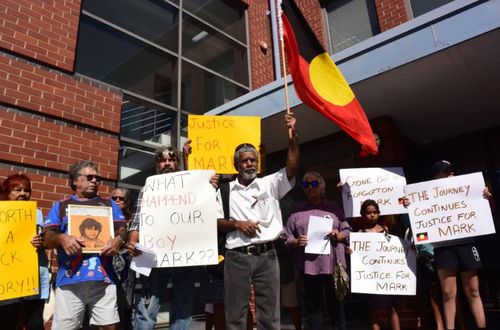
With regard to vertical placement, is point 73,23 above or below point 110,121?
above

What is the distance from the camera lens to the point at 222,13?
815 centimetres

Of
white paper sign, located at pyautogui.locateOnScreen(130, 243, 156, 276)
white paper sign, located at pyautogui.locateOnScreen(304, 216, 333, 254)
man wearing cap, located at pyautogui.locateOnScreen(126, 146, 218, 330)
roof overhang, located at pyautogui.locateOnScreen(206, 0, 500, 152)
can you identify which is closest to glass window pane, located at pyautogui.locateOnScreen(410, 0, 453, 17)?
roof overhang, located at pyautogui.locateOnScreen(206, 0, 500, 152)

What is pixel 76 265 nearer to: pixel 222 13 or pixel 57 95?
pixel 57 95

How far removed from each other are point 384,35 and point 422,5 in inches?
122

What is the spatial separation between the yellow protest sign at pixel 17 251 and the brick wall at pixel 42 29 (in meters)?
2.59

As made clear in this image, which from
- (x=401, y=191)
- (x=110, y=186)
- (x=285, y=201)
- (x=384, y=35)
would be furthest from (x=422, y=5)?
(x=110, y=186)

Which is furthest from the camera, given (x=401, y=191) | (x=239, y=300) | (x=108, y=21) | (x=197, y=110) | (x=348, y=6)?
(x=348, y=6)

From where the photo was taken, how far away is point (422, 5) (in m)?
6.54

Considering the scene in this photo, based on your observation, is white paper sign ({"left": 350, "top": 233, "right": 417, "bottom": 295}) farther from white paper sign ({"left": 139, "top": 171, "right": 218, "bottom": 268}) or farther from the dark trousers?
white paper sign ({"left": 139, "top": 171, "right": 218, "bottom": 268})

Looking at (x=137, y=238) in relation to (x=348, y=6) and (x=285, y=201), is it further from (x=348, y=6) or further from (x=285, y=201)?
(x=348, y=6)

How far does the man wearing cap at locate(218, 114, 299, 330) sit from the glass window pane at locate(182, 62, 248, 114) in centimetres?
392

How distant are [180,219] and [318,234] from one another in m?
1.36

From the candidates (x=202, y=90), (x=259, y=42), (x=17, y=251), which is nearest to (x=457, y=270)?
(x=17, y=251)

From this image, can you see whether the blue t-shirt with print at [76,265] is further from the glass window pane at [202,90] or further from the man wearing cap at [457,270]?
the glass window pane at [202,90]
